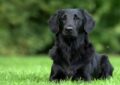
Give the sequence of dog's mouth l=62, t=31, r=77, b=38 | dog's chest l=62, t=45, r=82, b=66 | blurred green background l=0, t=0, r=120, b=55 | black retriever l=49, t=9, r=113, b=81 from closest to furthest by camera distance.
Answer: dog's mouth l=62, t=31, r=77, b=38 < black retriever l=49, t=9, r=113, b=81 < dog's chest l=62, t=45, r=82, b=66 < blurred green background l=0, t=0, r=120, b=55

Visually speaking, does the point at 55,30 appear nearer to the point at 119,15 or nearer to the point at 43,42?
the point at 43,42

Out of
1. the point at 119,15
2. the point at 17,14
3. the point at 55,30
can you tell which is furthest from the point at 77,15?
the point at 119,15

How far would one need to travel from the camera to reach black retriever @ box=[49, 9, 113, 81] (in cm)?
1078

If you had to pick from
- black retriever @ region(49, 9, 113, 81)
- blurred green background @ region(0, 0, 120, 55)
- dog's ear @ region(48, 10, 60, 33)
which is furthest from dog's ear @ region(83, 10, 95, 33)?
blurred green background @ region(0, 0, 120, 55)

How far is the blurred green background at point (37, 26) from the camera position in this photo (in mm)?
31422

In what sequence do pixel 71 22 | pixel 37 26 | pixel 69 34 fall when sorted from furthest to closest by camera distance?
pixel 37 26 → pixel 71 22 → pixel 69 34

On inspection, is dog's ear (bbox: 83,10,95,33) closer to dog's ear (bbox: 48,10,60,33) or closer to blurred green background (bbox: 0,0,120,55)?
dog's ear (bbox: 48,10,60,33)

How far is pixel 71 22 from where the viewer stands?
10602mm

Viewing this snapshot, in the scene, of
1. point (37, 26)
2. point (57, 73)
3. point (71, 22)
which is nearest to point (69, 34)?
point (71, 22)

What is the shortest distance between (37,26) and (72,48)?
2184 centimetres

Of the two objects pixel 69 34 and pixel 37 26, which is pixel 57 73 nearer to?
pixel 69 34

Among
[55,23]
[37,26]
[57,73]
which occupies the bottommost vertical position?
[37,26]

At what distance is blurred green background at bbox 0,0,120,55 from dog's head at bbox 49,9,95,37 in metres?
20.0

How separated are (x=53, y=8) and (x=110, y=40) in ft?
12.6
